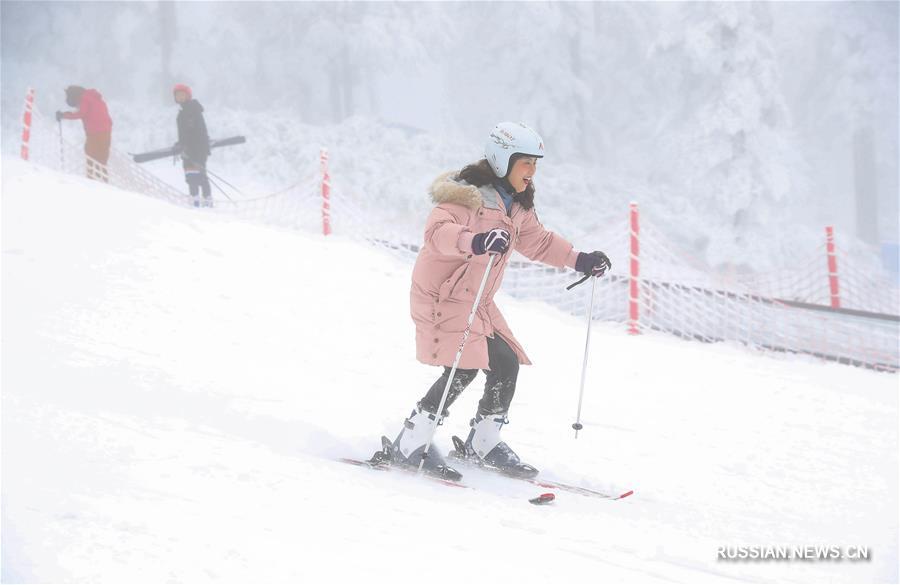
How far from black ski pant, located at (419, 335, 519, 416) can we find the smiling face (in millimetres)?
784

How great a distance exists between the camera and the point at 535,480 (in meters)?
4.18

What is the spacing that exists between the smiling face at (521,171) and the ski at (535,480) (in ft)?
4.79

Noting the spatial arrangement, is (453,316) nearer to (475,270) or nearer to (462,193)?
(475,270)

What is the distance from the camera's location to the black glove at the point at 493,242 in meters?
3.29

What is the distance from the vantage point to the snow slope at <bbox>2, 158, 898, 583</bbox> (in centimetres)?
271

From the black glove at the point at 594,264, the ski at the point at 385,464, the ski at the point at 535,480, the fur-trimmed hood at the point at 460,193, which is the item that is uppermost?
the fur-trimmed hood at the point at 460,193

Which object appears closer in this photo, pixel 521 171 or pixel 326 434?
pixel 521 171

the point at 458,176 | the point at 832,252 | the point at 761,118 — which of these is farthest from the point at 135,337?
the point at 761,118

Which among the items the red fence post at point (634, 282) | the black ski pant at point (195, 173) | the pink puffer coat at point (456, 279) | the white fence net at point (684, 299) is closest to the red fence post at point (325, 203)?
the white fence net at point (684, 299)

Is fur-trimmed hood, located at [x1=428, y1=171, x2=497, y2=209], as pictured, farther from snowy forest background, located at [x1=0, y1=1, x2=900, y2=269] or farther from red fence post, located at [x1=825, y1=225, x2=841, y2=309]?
snowy forest background, located at [x1=0, y1=1, x2=900, y2=269]

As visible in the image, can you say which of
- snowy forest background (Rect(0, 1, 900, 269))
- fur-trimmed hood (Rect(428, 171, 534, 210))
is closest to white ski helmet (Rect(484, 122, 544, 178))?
fur-trimmed hood (Rect(428, 171, 534, 210))

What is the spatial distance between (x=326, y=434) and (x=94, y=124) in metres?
10.7

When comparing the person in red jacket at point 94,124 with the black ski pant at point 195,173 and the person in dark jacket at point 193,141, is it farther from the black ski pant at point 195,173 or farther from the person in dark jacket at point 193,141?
the black ski pant at point 195,173

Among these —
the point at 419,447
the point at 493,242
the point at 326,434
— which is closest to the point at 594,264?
the point at 493,242
